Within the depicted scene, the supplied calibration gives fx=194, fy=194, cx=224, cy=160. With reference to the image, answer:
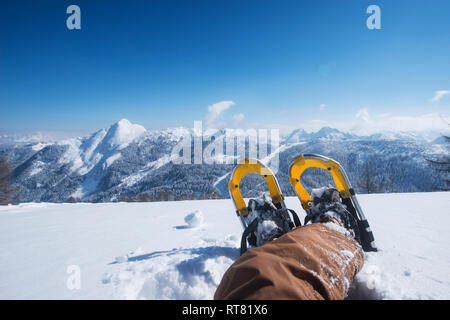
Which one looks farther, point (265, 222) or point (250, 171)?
point (250, 171)

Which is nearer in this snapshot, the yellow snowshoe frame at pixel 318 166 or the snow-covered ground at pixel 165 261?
the snow-covered ground at pixel 165 261

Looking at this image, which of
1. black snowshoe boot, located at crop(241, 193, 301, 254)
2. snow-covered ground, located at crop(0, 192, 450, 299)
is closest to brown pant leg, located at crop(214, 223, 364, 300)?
snow-covered ground, located at crop(0, 192, 450, 299)

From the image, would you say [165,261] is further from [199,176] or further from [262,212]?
[199,176]

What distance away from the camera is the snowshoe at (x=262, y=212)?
2100 millimetres

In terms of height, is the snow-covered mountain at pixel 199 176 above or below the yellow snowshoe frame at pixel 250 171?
below

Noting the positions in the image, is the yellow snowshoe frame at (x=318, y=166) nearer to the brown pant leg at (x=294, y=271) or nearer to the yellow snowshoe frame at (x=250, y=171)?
the yellow snowshoe frame at (x=250, y=171)

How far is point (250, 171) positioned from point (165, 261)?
167cm

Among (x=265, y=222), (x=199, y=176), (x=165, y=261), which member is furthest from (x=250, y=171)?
(x=199, y=176)

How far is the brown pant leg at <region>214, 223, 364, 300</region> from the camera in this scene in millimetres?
1039

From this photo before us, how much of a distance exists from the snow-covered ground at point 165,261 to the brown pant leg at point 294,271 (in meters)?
0.40

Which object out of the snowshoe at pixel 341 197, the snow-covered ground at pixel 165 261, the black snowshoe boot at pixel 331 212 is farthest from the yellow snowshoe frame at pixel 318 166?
the snow-covered ground at pixel 165 261

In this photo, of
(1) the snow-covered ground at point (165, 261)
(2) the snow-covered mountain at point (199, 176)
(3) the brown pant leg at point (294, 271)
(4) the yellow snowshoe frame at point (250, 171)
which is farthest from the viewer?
(2) the snow-covered mountain at point (199, 176)

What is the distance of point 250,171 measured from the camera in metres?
3.02
